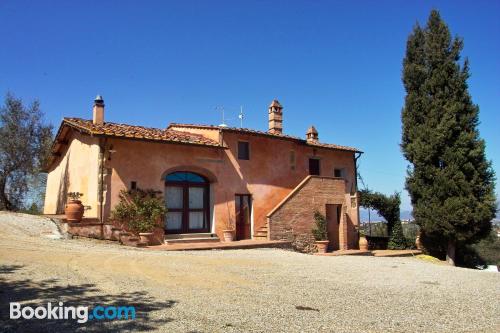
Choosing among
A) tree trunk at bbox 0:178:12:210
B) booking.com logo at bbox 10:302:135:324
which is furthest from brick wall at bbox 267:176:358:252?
tree trunk at bbox 0:178:12:210

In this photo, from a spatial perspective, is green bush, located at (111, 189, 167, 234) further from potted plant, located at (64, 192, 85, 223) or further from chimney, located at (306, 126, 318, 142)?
chimney, located at (306, 126, 318, 142)

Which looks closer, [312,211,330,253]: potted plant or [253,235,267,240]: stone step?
[253,235,267,240]: stone step

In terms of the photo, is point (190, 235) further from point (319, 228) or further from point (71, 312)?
point (71, 312)

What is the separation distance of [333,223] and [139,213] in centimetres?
1046

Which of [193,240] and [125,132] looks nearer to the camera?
[125,132]

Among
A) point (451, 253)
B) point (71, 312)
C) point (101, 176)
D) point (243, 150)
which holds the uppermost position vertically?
point (243, 150)

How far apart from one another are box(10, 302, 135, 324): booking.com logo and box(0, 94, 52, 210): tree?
670 inches

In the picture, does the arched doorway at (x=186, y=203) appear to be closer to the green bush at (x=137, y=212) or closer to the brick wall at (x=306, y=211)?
the green bush at (x=137, y=212)

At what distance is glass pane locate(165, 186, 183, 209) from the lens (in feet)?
54.1

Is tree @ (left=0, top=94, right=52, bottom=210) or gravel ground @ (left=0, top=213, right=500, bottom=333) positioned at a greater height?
tree @ (left=0, top=94, right=52, bottom=210)

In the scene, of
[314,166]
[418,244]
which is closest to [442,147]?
[418,244]

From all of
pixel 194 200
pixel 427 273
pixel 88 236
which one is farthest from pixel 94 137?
pixel 427 273

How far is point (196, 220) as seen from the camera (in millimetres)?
17219

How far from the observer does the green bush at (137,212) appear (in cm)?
1462
